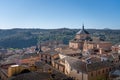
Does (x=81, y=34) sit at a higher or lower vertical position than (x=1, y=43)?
higher

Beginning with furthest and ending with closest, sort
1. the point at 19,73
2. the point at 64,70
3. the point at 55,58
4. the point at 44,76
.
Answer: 1. the point at 55,58
2. the point at 64,70
3. the point at 19,73
4. the point at 44,76

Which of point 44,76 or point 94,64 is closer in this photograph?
point 44,76

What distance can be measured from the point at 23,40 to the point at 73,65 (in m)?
91.4

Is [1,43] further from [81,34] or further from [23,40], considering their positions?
[81,34]

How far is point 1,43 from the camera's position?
11656 cm

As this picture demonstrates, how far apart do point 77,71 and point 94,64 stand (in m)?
3.67

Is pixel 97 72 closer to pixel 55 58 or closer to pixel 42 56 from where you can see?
pixel 55 58

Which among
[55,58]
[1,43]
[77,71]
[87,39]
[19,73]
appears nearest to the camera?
[19,73]

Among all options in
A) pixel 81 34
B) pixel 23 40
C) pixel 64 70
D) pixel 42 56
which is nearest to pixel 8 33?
pixel 23 40

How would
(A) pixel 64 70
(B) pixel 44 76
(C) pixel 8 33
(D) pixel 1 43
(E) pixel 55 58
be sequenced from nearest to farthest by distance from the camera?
(B) pixel 44 76 → (A) pixel 64 70 → (E) pixel 55 58 → (D) pixel 1 43 → (C) pixel 8 33

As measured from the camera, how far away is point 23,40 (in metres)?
123

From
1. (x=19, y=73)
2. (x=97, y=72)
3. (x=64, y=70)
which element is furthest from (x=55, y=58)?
(x=19, y=73)

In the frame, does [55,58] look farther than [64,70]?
Yes

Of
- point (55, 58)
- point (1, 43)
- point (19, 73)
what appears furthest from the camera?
point (1, 43)
